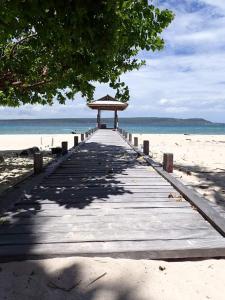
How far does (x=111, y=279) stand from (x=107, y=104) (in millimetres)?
33971

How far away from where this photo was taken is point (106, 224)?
5344mm

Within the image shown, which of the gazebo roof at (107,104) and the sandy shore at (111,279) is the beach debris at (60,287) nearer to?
the sandy shore at (111,279)

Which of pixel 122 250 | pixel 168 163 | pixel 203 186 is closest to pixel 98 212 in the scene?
pixel 122 250

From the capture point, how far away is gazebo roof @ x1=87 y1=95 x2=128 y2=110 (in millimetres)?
37250

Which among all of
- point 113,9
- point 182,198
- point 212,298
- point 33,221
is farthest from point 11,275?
point 113,9

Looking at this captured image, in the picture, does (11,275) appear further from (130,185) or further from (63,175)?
(63,175)

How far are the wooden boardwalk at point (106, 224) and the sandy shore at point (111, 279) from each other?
0.17 m

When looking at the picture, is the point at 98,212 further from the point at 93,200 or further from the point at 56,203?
the point at 56,203

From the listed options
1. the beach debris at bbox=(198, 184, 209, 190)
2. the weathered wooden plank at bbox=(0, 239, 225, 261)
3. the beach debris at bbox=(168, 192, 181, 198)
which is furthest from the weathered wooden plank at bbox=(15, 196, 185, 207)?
the beach debris at bbox=(198, 184, 209, 190)

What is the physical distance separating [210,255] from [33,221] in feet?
8.55

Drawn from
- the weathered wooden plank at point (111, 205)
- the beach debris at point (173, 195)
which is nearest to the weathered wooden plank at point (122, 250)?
the weathered wooden plank at point (111, 205)

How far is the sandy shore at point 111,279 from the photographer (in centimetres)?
359

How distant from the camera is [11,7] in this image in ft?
20.4

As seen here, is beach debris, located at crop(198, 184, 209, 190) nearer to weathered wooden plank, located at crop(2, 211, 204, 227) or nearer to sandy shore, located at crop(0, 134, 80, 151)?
weathered wooden plank, located at crop(2, 211, 204, 227)
